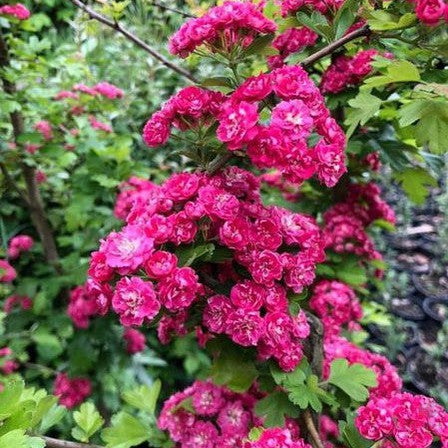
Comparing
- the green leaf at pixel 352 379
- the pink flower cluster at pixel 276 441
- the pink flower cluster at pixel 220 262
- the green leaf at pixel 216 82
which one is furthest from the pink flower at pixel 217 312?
the green leaf at pixel 216 82

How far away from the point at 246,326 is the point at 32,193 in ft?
4.95

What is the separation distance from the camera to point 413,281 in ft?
12.3

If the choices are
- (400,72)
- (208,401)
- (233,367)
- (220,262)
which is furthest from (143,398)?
(400,72)

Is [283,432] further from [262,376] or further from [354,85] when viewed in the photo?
[354,85]

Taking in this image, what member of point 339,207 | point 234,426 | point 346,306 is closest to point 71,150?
point 339,207

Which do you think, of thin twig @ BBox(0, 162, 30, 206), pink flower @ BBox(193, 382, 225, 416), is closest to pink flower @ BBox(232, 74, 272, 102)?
pink flower @ BBox(193, 382, 225, 416)

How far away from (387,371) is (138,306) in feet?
2.50

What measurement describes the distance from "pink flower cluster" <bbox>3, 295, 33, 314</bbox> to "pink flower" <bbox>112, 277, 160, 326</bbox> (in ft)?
4.89

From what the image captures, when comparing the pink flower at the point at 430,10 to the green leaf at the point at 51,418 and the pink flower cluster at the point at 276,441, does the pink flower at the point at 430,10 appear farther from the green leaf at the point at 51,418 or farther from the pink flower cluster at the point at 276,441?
the green leaf at the point at 51,418


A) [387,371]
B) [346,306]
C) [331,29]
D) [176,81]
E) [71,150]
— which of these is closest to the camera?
[331,29]

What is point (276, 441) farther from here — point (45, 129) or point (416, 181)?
point (45, 129)

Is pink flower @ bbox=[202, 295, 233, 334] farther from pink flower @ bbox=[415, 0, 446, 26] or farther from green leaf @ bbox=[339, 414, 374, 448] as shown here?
pink flower @ bbox=[415, 0, 446, 26]

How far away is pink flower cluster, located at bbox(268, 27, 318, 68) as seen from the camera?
1321mm

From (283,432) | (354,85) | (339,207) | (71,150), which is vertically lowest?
(71,150)
